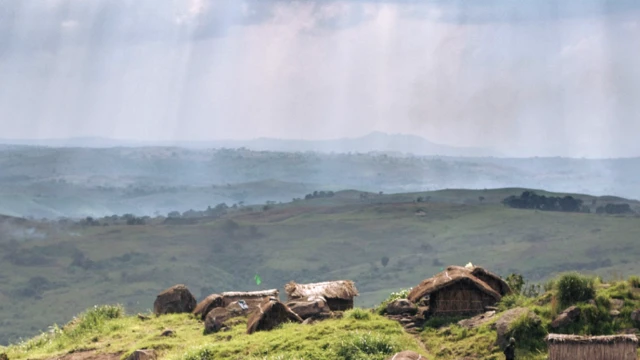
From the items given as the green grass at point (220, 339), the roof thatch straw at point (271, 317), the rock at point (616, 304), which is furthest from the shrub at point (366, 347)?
the rock at point (616, 304)

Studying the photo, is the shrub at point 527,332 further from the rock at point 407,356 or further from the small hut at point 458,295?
the small hut at point 458,295

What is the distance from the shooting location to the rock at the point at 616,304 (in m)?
27.9

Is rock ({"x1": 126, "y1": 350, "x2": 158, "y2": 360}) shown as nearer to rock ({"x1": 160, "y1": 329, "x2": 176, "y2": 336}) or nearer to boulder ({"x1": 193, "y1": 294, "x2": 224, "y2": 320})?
rock ({"x1": 160, "y1": 329, "x2": 176, "y2": 336})

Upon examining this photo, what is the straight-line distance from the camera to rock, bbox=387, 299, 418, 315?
32.8 meters

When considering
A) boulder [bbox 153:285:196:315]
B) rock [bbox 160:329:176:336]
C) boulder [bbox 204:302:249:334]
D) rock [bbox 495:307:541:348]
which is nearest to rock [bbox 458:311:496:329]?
rock [bbox 495:307:541:348]

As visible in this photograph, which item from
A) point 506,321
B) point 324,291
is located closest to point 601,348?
point 506,321

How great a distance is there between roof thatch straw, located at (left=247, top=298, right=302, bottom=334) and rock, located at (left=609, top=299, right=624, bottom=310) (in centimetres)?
1027

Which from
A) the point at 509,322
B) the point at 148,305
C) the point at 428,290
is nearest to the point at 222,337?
the point at 428,290

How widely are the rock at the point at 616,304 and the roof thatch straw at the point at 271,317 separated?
10.3m

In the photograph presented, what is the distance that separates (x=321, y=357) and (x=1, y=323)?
18377cm

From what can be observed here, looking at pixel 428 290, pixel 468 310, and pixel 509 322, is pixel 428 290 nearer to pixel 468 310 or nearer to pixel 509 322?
pixel 468 310

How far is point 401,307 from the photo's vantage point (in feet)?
108

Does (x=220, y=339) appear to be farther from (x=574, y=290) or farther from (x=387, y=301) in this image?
(x=574, y=290)

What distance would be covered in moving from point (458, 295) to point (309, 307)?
520 cm
